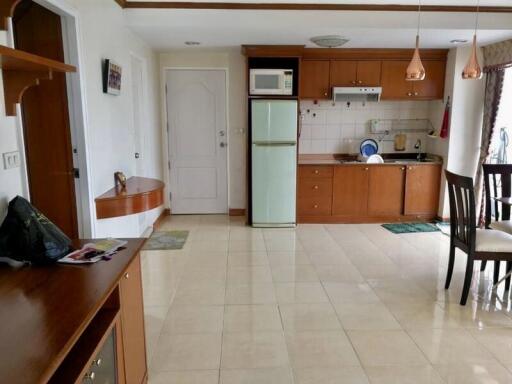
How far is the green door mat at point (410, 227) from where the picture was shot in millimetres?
5031

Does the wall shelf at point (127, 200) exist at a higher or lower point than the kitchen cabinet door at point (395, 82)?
lower

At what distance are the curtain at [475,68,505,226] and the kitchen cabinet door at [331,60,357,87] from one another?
5.21 feet

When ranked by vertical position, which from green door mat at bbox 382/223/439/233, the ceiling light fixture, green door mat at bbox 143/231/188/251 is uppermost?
the ceiling light fixture

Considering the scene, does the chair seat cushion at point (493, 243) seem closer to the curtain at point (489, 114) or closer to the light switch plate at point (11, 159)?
the curtain at point (489, 114)

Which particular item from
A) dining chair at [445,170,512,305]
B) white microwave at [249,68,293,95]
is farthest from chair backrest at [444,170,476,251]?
white microwave at [249,68,293,95]

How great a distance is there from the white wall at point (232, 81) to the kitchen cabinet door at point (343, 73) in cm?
119

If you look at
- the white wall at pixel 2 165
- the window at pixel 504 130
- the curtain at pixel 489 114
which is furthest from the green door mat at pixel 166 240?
the window at pixel 504 130

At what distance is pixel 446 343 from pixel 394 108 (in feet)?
12.6

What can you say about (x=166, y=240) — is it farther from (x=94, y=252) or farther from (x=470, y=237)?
(x=470, y=237)

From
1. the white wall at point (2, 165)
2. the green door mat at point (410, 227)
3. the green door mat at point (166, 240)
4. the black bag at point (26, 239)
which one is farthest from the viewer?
the green door mat at point (410, 227)

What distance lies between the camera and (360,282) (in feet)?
11.4

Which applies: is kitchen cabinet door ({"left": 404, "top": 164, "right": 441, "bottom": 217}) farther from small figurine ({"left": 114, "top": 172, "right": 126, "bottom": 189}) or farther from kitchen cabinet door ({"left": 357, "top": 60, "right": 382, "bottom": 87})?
small figurine ({"left": 114, "top": 172, "right": 126, "bottom": 189})

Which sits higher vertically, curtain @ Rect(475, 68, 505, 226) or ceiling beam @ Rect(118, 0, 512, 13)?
ceiling beam @ Rect(118, 0, 512, 13)

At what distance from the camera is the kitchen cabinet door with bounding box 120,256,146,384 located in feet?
5.72
